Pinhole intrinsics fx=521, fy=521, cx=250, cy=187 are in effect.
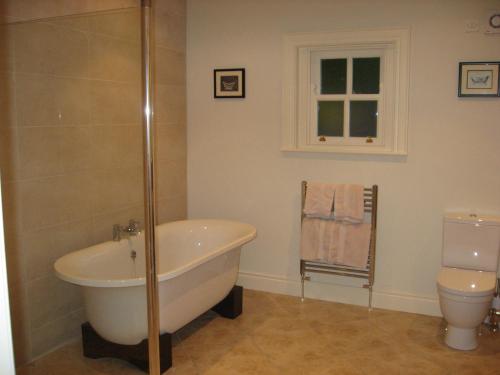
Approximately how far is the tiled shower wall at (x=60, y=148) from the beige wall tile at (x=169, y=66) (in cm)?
112

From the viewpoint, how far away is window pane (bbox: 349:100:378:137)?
3812 mm

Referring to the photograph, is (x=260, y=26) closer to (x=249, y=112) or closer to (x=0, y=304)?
(x=249, y=112)

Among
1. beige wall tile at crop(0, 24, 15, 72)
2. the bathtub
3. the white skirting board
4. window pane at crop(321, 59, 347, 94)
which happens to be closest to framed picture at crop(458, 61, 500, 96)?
window pane at crop(321, 59, 347, 94)

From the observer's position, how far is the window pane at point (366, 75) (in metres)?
3.76

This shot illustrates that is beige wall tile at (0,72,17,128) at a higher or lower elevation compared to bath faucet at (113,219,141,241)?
higher

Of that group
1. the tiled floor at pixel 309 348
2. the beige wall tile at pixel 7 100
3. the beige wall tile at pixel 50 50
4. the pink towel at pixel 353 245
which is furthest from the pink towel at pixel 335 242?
the beige wall tile at pixel 7 100

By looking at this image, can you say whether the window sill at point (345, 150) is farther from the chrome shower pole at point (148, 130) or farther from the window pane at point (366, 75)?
the chrome shower pole at point (148, 130)

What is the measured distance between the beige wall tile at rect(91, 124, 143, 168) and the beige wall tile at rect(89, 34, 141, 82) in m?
0.27

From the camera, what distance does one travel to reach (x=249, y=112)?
4.11 m

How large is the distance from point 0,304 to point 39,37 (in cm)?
205

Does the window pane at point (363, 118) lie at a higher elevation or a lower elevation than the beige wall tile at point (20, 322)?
higher

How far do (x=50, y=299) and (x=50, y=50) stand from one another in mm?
1239

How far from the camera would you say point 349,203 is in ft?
12.2

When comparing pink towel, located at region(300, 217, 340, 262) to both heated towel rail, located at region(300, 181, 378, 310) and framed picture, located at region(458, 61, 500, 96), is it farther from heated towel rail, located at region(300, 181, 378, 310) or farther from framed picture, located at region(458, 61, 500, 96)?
framed picture, located at region(458, 61, 500, 96)
